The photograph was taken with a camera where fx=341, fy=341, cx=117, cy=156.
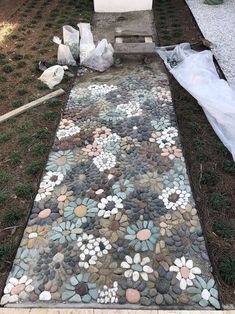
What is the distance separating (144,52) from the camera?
6.09 metres

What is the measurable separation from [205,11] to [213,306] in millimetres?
7188

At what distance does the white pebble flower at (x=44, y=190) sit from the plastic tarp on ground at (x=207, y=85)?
7.27 ft

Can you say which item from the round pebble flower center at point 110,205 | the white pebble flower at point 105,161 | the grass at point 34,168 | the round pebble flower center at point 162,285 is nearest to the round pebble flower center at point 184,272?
the round pebble flower center at point 162,285

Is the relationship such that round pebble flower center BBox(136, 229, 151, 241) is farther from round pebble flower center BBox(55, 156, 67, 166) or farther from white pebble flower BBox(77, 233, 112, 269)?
round pebble flower center BBox(55, 156, 67, 166)

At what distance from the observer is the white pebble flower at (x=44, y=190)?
3.78 m

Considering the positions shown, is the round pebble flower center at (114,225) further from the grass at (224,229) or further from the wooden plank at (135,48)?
the wooden plank at (135,48)

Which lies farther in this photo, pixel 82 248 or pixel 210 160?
pixel 210 160

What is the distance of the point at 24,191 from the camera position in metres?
3.79

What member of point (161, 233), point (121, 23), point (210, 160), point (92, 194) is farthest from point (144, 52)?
point (161, 233)

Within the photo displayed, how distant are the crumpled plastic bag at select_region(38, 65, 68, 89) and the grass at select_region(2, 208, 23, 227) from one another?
8.50 feet

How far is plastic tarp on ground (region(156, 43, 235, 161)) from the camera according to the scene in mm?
4410

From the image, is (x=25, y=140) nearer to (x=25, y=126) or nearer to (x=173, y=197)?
(x=25, y=126)

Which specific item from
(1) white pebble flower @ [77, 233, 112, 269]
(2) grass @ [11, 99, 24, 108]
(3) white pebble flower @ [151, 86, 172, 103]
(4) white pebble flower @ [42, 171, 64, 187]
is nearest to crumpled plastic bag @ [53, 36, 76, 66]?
(2) grass @ [11, 99, 24, 108]

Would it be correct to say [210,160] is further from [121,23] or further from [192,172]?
[121,23]
